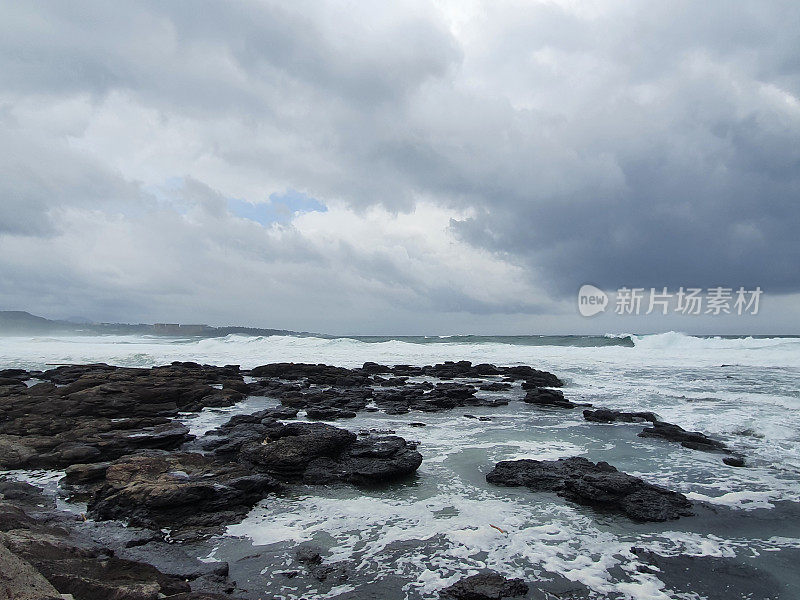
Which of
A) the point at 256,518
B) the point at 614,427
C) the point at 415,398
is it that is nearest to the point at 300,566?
the point at 256,518

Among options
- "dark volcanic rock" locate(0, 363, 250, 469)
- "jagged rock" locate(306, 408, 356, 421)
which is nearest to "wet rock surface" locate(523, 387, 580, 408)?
"jagged rock" locate(306, 408, 356, 421)

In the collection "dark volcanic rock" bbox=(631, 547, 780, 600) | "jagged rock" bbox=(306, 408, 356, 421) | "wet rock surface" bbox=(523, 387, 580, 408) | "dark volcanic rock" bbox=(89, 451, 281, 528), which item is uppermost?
"wet rock surface" bbox=(523, 387, 580, 408)

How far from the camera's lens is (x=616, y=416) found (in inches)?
509

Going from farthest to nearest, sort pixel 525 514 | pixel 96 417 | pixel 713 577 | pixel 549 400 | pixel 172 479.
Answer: pixel 549 400 → pixel 96 417 → pixel 172 479 → pixel 525 514 → pixel 713 577

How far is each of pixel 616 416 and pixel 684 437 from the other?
2583 mm

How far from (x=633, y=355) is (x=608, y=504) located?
36555 millimetres

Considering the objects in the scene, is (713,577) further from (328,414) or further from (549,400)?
(549,400)

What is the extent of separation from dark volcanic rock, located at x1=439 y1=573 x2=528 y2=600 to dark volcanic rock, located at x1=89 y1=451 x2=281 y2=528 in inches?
122

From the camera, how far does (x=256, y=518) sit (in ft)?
19.2

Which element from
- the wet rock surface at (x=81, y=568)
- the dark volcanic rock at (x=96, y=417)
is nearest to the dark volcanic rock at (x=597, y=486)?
the wet rock surface at (x=81, y=568)

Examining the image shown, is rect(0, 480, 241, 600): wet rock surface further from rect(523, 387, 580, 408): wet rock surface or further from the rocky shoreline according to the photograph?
rect(523, 387, 580, 408): wet rock surface

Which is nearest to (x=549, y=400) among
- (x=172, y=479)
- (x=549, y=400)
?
(x=549, y=400)

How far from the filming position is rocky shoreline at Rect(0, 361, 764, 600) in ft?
13.3

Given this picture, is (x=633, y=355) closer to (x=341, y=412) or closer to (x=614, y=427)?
(x=614, y=427)
